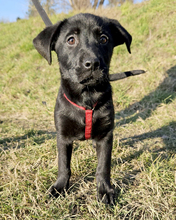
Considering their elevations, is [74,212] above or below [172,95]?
above

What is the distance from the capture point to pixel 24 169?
2064 millimetres

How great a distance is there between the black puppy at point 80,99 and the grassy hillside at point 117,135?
0.62 ft

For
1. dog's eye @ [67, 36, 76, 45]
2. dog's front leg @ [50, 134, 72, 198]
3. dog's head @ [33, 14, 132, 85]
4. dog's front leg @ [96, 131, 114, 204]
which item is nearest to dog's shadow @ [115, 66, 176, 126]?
dog's front leg @ [96, 131, 114, 204]

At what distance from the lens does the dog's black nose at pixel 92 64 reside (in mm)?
1589

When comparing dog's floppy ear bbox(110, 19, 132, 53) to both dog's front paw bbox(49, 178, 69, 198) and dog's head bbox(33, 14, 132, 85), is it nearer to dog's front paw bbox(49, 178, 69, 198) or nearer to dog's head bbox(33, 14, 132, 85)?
dog's head bbox(33, 14, 132, 85)

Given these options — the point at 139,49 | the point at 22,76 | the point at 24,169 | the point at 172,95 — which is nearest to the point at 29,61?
the point at 22,76

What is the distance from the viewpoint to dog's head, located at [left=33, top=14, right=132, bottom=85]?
169 centimetres

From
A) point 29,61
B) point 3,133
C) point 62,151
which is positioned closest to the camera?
point 62,151

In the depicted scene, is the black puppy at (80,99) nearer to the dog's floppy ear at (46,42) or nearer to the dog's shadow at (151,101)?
the dog's floppy ear at (46,42)

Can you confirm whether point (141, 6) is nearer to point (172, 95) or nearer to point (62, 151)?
point (172, 95)

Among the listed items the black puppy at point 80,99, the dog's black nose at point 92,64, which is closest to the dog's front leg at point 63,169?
the black puppy at point 80,99

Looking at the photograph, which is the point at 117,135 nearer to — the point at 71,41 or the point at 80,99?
the point at 80,99

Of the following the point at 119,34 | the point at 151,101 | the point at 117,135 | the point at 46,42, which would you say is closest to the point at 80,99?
the point at 46,42

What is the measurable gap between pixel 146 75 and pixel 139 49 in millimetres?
1243
